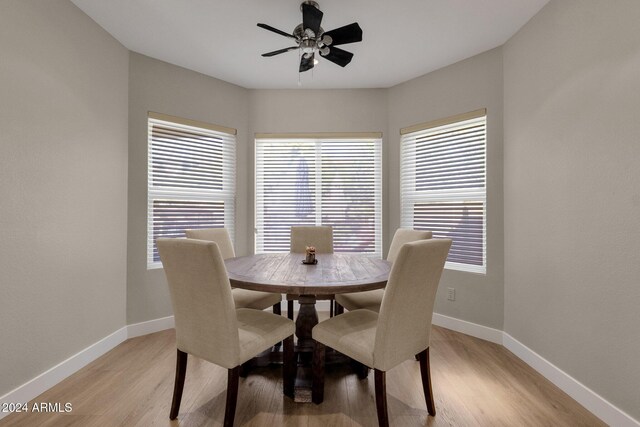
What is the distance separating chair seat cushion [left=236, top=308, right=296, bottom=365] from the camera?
1437 millimetres

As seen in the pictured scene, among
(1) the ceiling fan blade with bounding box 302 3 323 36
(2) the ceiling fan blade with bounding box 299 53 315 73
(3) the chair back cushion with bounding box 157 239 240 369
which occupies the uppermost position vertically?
(1) the ceiling fan blade with bounding box 302 3 323 36

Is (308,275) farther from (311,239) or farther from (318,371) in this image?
(311,239)

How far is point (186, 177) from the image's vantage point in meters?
3.02

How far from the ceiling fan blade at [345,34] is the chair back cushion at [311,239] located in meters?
1.67
